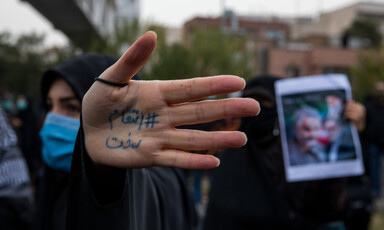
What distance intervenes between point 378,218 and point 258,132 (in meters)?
4.08

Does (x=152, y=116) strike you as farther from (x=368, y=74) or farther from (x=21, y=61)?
(x=21, y=61)

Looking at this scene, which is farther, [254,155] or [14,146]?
[254,155]

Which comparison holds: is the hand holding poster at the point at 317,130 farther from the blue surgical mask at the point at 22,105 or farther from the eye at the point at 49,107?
the blue surgical mask at the point at 22,105

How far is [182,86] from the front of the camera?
88 cm

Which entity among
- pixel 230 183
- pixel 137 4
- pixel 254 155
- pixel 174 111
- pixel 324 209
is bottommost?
pixel 324 209

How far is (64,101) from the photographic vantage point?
183 centimetres

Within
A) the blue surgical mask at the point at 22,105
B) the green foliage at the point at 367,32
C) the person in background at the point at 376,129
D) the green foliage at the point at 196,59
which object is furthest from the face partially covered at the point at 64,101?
the green foliage at the point at 367,32

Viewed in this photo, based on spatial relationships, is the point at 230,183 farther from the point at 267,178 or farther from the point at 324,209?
the point at 324,209

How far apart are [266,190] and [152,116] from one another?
1716 mm

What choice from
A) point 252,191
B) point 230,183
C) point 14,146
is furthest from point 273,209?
point 14,146

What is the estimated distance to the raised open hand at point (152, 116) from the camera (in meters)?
0.88

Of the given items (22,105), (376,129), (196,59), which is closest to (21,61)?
(22,105)

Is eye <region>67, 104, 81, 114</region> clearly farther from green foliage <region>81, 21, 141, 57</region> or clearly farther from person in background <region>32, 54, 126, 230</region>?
green foliage <region>81, 21, 141, 57</region>

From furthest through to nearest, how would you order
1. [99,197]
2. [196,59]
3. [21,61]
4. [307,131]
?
[21,61] < [196,59] < [307,131] < [99,197]
